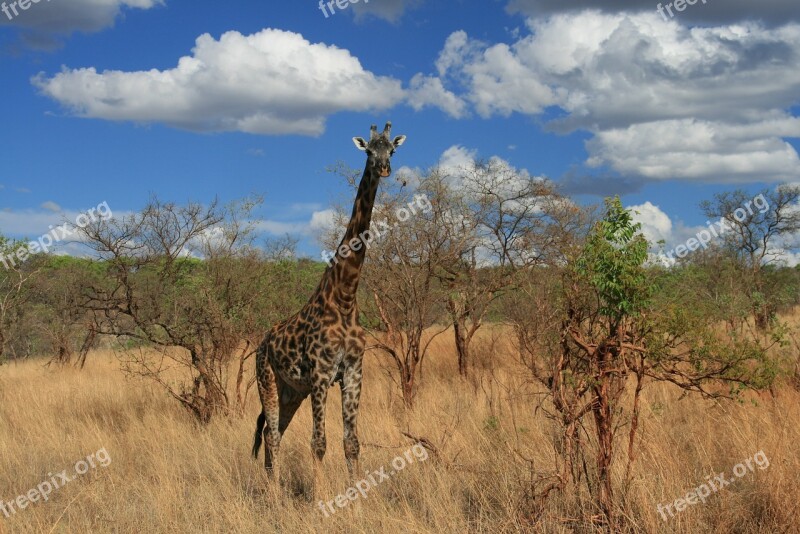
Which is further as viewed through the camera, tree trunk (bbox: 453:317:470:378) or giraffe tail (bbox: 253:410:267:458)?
tree trunk (bbox: 453:317:470:378)

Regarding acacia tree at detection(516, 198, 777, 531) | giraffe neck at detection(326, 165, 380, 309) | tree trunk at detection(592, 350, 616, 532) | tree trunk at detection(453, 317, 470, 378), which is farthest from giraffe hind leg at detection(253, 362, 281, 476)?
tree trunk at detection(453, 317, 470, 378)

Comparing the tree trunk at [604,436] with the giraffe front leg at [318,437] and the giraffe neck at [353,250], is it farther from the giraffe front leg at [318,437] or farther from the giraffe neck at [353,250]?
the giraffe neck at [353,250]

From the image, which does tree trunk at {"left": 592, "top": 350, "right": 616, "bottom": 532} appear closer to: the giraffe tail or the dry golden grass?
the dry golden grass

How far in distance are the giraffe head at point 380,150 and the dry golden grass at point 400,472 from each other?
2.45 m

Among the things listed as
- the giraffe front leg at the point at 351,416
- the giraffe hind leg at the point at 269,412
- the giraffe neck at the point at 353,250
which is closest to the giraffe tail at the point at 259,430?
the giraffe hind leg at the point at 269,412

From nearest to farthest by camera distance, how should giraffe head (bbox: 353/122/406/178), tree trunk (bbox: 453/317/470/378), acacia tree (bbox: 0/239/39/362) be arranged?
giraffe head (bbox: 353/122/406/178) → tree trunk (bbox: 453/317/470/378) → acacia tree (bbox: 0/239/39/362)

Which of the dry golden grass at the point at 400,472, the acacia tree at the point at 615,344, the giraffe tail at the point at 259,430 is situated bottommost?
the dry golden grass at the point at 400,472

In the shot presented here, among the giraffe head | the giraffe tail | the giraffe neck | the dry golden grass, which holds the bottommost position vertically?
the dry golden grass

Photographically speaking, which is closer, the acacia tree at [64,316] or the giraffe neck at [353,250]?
the giraffe neck at [353,250]

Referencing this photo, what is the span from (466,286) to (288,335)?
662 centimetres

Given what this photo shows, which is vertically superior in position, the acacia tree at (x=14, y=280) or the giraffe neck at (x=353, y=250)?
the acacia tree at (x=14, y=280)

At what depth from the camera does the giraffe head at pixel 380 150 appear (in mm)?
6648

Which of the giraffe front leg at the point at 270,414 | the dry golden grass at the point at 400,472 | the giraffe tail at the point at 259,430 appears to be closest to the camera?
the dry golden grass at the point at 400,472

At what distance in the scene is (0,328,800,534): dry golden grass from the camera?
5.55m
